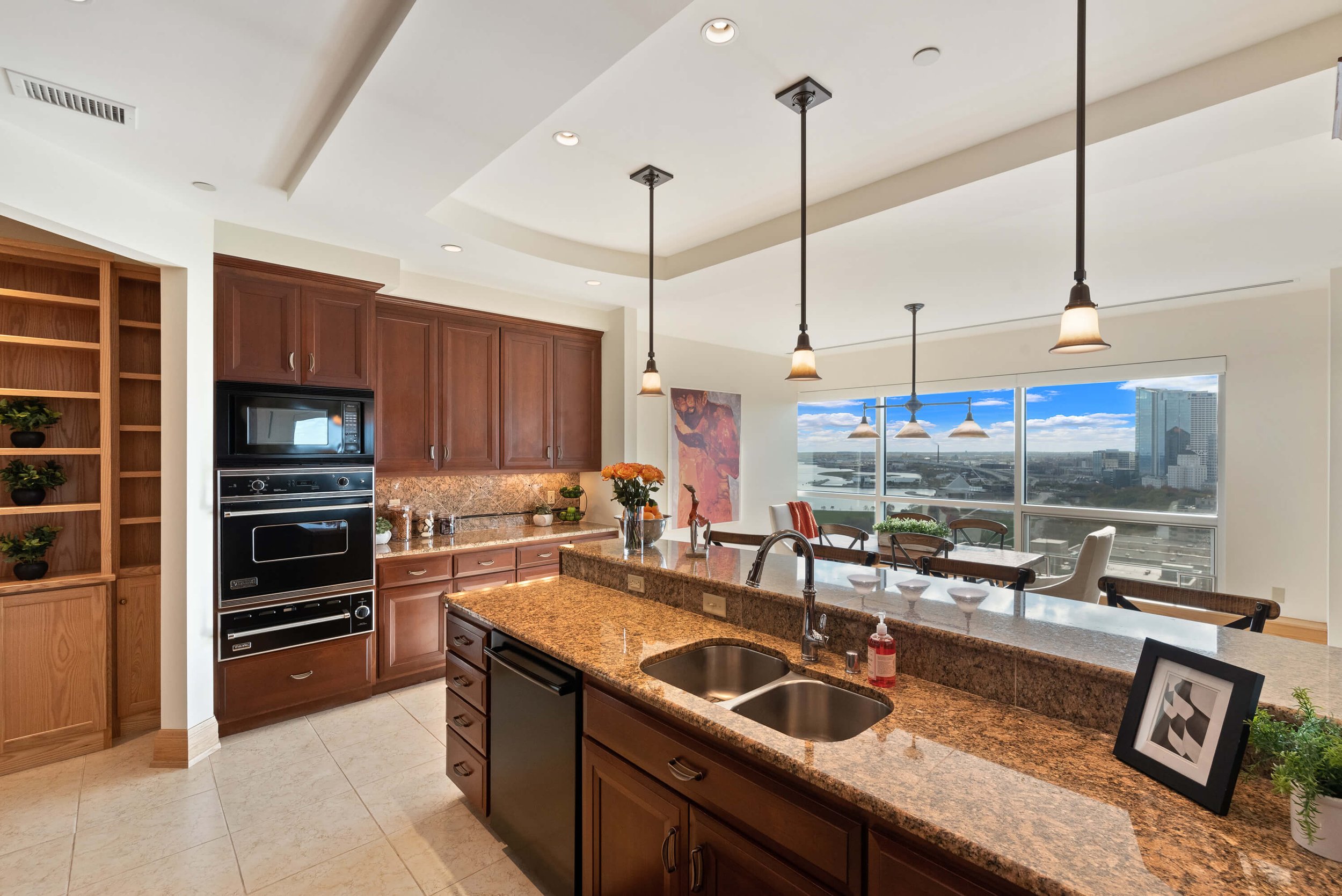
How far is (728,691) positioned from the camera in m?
1.96

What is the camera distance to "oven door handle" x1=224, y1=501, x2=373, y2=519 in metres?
3.06

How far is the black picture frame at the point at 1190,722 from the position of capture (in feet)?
3.36

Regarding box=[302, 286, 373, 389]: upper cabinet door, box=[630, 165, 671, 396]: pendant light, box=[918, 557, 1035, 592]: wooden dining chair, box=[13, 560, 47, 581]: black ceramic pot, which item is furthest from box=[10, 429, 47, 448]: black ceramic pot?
box=[918, 557, 1035, 592]: wooden dining chair

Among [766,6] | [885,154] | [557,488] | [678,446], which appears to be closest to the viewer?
[766,6]

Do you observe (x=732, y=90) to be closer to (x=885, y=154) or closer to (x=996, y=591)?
(x=885, y=154)

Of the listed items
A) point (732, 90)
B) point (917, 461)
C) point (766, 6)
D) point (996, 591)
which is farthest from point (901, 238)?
point (917, 461)

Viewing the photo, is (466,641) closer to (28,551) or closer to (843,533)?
(28,551)

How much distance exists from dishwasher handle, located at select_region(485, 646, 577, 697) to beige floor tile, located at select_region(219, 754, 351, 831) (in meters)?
1.21

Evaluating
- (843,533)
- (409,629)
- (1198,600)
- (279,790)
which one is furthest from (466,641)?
(843,533)

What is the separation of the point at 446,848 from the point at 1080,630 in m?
2.37

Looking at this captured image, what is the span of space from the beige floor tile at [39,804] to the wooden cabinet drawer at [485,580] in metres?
1.88

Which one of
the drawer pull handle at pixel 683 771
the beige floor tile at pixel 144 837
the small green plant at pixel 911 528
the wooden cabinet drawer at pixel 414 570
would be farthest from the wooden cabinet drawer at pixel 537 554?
the drawer pull handle at pixel 683 771

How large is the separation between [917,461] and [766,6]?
6.00 metres

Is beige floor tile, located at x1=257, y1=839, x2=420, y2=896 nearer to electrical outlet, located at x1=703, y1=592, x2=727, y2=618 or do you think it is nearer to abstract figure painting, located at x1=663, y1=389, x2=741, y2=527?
electrical outlet, located at x1=703, y1=592, x2=727, y2=618
